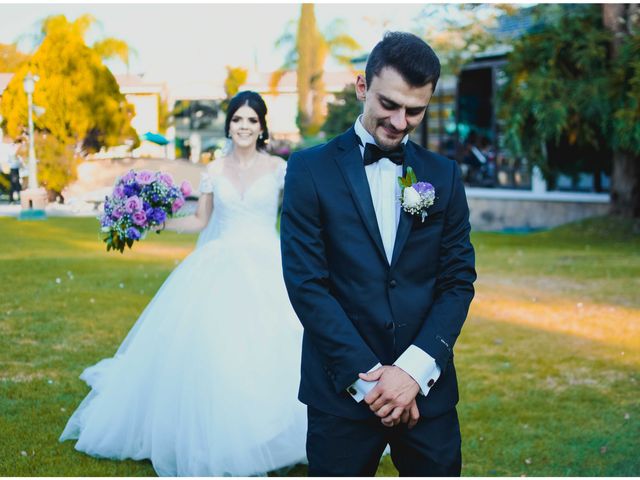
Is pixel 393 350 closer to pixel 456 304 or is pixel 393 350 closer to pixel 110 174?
pixel 456 304

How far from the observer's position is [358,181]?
2.83 metres

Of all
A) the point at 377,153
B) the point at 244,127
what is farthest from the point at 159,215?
the point at 377,153

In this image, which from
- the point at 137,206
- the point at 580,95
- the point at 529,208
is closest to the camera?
the point at 137,206

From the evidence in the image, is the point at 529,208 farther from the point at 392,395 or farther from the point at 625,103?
the point at 392,395

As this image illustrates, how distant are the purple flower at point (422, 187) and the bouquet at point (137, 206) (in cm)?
288

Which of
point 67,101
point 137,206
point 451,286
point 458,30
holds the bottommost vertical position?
point 137,206

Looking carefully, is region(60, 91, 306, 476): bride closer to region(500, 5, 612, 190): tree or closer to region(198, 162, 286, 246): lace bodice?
region(198, 162, 286, 246): lace bodice

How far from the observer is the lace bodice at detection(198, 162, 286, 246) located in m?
5.83

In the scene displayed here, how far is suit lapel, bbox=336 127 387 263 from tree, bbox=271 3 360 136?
117 ft

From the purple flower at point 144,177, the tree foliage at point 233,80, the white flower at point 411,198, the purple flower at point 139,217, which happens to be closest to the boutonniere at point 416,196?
the white flower at point 411,198

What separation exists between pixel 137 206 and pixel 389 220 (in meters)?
2.79

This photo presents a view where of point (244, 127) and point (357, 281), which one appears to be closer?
point (357, 281)

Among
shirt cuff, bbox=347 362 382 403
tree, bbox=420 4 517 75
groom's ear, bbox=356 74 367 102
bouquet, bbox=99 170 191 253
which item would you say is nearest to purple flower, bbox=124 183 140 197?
bouquet, bbox=99 170 191 253

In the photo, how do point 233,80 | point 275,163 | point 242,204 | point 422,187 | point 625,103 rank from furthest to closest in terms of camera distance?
point 233,80 < point 625,103 < point 275,163 < point 242,204 < point 422,187
